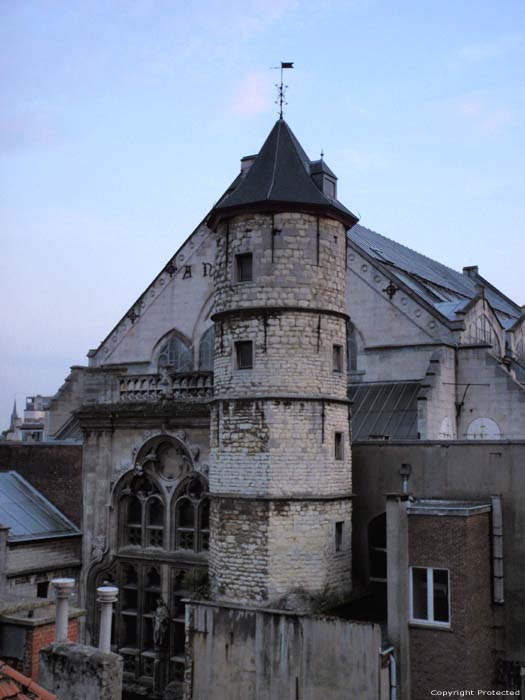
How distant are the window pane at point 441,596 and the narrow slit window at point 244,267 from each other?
8851mm

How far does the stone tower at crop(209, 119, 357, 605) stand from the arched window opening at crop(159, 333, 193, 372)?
12729 millimetres

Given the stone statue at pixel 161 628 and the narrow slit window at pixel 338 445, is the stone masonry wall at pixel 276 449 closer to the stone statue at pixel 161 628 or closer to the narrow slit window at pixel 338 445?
the narrow slit window at pixel 338 445

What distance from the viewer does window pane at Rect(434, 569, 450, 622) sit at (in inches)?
715

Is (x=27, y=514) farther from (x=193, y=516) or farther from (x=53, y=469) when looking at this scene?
(x=193, y=516)

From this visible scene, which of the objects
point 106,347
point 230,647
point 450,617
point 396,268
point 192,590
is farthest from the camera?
point 106,347

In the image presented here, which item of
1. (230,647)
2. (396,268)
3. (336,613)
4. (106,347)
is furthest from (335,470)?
(106,347)

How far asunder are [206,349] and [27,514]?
10565mm

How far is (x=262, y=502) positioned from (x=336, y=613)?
3273mm

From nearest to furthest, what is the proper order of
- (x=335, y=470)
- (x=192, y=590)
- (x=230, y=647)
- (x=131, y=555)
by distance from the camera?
(x=230, y=647) → (x=335, y=470) → (x=192, y=590) → (x=131, y=555)

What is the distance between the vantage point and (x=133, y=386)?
25969 millimetres

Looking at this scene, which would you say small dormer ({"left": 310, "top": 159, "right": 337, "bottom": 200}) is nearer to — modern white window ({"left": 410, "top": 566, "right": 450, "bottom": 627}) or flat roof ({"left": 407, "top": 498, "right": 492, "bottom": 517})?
flat roof ({"left": 407, "top": 498, "right": 492, "bottom": 517})

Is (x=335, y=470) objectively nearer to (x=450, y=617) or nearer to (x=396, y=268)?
(x=450, y=617)

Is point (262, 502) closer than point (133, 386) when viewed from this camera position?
Yes

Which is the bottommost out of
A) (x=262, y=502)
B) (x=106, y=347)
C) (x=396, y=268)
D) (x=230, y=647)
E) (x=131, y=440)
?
(x=230, y=647)
